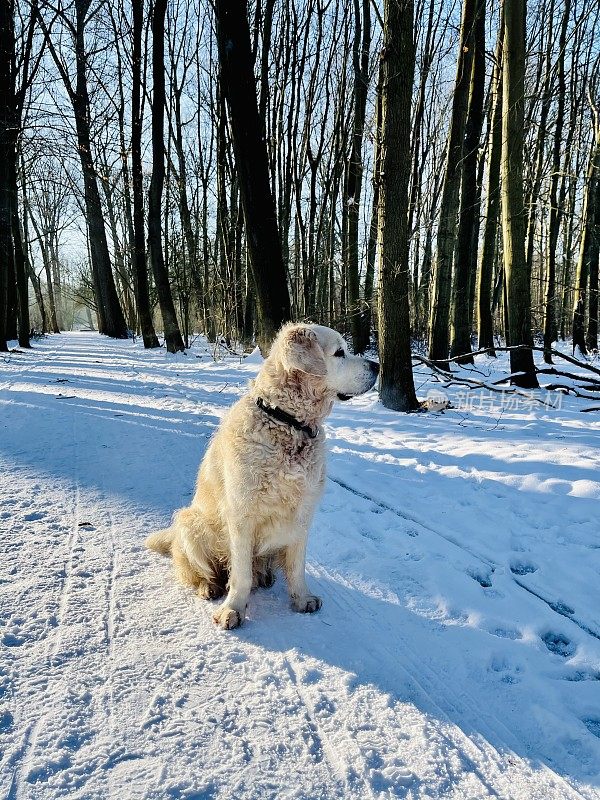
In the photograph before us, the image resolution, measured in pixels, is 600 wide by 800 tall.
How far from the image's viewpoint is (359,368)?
293cm

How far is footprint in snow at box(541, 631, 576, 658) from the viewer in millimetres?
2363

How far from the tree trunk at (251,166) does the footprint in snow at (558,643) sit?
5612 millimetres

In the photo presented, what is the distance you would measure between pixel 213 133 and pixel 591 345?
61.8ft

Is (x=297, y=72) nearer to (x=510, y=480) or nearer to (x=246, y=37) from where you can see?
(x=246, y=37)

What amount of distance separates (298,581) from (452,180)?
10610 mm

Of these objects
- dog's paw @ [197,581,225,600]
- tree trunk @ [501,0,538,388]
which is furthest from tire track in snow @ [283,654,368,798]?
tree trunk @ [501,0,538,388]

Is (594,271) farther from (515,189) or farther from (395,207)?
(395,207)

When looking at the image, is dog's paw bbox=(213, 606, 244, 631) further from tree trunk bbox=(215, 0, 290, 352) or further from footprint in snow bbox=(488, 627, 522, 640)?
tree trunk bbox=(215, 0, 290, 352)

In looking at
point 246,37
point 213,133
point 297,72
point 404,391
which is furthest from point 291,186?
point 404,391

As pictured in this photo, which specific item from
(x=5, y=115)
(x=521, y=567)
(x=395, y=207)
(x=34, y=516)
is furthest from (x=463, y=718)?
(x=5, y=115)

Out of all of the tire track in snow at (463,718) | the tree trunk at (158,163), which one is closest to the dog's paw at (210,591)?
the tire track in snow at (463,718)

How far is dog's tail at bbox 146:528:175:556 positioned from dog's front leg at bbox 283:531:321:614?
0.85 meters

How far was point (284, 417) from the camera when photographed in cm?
268

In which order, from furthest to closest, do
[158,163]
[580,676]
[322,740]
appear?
[158,163] → [580,676] → [322,740]
